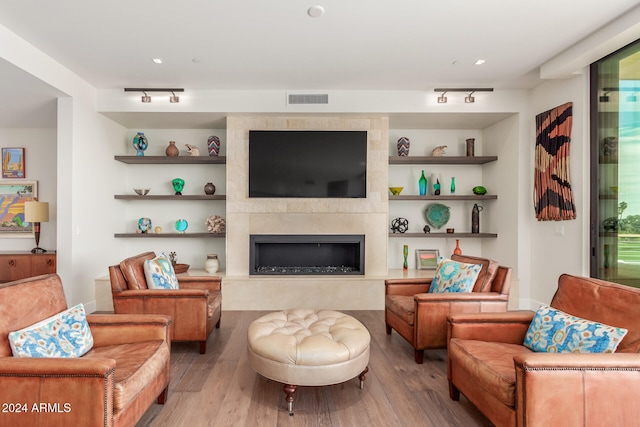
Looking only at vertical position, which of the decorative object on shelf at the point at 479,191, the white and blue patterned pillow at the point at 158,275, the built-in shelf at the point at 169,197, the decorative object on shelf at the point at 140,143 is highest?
the decorative object on shelf at the point at 140,143

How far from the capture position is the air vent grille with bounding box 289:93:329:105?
14.3 feet

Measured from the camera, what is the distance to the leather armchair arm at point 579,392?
1.52 meters

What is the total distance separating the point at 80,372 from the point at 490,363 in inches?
79.8

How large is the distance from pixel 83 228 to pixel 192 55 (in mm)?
2477

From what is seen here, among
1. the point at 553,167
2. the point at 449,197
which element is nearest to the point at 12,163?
the point at 449,197

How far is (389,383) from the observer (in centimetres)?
248

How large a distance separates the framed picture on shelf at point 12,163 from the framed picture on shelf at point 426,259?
20.5 ft

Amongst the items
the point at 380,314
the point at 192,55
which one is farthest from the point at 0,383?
the point at 380,314

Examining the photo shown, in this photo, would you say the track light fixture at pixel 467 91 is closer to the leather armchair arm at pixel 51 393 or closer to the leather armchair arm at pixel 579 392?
the leather armchair arm at pixel 579 392

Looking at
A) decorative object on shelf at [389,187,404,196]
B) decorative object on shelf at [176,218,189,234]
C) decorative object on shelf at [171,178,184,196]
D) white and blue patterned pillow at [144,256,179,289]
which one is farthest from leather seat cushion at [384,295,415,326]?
decorative object on shelf at [171,178,184,196]

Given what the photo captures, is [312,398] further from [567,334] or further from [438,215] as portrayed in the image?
[438,215]

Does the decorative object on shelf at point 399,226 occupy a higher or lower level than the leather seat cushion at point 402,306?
higher

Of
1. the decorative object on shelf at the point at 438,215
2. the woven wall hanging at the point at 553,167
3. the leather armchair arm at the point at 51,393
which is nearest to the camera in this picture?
the leather armchair arm at the point at 51,393

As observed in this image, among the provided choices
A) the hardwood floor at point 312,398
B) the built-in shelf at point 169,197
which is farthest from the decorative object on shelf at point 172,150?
the hardwood floor at point 312,398
